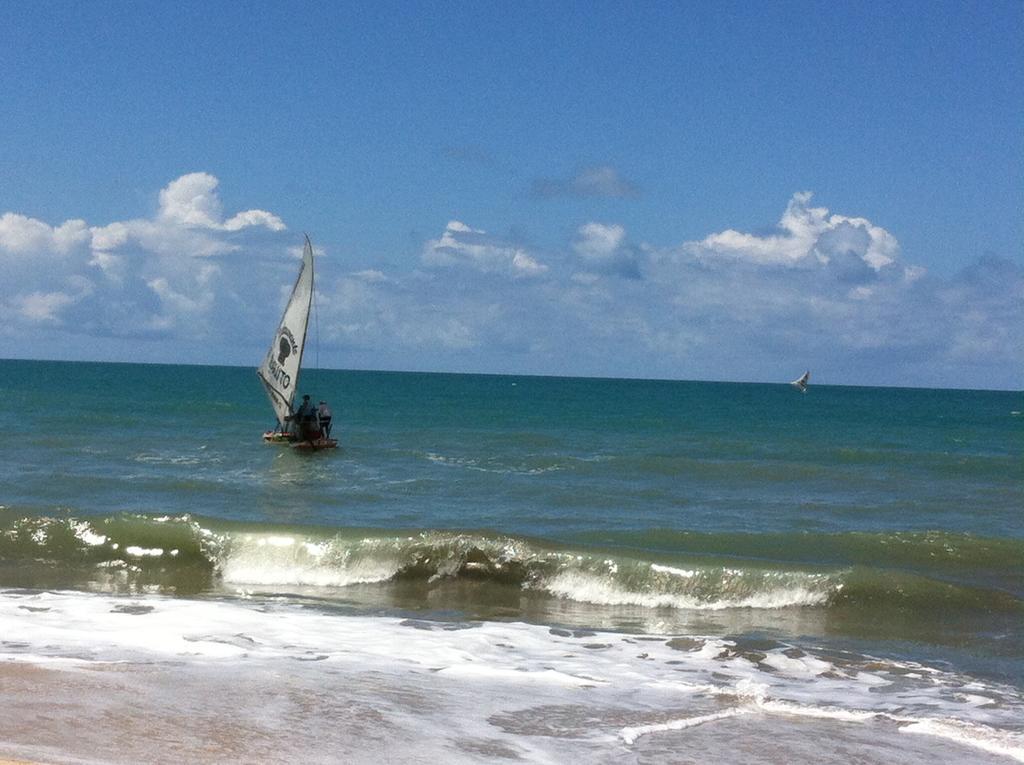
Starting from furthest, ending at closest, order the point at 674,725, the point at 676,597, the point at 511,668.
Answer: the point at 676,597 < the point at 511,668 < the point at 674,725

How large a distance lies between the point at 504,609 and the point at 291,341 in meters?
21.0

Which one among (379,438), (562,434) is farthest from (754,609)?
(562,434)

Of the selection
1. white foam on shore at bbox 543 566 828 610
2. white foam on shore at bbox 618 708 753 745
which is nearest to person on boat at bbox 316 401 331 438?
white foam on shore at bbox 543 566 828 610

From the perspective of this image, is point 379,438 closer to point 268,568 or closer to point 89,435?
point 89,435

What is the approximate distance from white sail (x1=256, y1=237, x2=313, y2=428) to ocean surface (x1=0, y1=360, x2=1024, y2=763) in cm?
238

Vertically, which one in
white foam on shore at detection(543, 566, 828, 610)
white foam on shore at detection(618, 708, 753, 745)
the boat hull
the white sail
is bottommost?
white foam on shore at detection(543, 566, 828, 610)

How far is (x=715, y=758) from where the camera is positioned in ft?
24.5

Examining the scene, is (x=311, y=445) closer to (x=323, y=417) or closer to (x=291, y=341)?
(x=323, y=417)

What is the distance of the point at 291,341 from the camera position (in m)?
33.8

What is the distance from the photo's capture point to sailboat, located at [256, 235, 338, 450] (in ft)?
109

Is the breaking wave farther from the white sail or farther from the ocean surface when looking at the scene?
the white sail

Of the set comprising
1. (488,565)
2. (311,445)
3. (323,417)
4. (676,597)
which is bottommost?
(676,597)

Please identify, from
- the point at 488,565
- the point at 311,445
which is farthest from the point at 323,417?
the point at 488,565

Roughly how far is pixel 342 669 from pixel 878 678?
483cm
